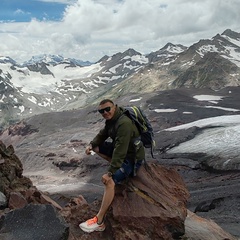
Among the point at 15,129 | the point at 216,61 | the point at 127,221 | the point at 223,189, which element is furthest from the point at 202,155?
the point at 216,61

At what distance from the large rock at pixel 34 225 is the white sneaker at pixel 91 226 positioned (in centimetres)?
95

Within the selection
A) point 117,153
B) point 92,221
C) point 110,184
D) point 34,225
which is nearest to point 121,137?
point 117,153

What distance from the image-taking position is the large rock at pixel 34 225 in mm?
9102

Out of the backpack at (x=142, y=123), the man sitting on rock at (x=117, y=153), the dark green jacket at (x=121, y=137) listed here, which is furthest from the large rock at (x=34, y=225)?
the backpack at (x=142, y=123)

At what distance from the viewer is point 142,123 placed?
415 inches

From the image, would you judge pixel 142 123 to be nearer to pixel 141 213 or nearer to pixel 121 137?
pixel 121 137

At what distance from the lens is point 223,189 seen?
30.6 metres

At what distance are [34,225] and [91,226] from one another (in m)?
1.62

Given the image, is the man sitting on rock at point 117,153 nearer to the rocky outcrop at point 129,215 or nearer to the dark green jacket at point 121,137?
the dark green jacket at point 121,137

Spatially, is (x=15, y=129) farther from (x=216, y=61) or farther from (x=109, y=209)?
(x=216, y=61)

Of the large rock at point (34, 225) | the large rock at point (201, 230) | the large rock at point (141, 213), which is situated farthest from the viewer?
the large rock at point (201, 230)

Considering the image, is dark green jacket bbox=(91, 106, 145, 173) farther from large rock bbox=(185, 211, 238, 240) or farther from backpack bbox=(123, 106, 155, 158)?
large rock bbox=(185, 211, 238, 240)

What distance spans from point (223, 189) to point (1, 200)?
22368 mm

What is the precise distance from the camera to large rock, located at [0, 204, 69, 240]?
9102 millimetres
